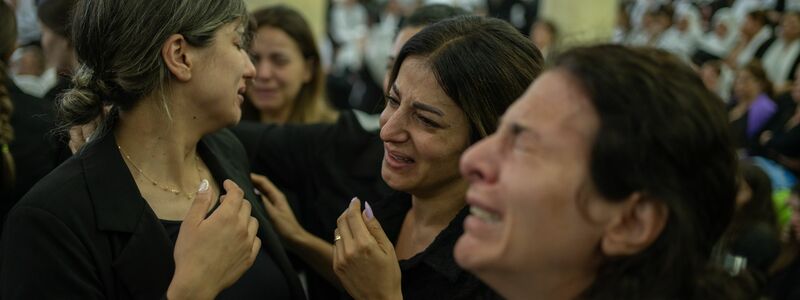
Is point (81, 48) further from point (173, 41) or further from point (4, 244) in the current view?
A: point (4, 244)

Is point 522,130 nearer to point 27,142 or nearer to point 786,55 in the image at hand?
point 27,142

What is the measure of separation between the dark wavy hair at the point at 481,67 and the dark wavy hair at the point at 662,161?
539 mm

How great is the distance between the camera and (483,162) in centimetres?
137

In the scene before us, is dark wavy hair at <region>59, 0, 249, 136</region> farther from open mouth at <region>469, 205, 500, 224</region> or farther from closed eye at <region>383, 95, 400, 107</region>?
open mouth at <region>469, 205, 500, 224</region>

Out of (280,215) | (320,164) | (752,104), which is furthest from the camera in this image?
(752,104)

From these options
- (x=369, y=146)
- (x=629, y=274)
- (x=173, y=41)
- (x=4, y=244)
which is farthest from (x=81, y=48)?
(x=629, y=274)

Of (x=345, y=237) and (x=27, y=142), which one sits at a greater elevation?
(x=345, y=237)

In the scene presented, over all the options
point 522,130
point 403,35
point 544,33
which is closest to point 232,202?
point 522,130

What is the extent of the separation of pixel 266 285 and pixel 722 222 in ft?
3.57

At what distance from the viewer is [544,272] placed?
1346 mm

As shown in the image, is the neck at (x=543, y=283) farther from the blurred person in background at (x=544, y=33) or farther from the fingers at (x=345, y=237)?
the blurred person in background at (x=544, y=33)

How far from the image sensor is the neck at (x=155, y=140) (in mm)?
2002

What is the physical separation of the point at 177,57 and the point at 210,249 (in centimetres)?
48

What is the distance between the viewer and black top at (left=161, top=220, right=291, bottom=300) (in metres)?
1.99
